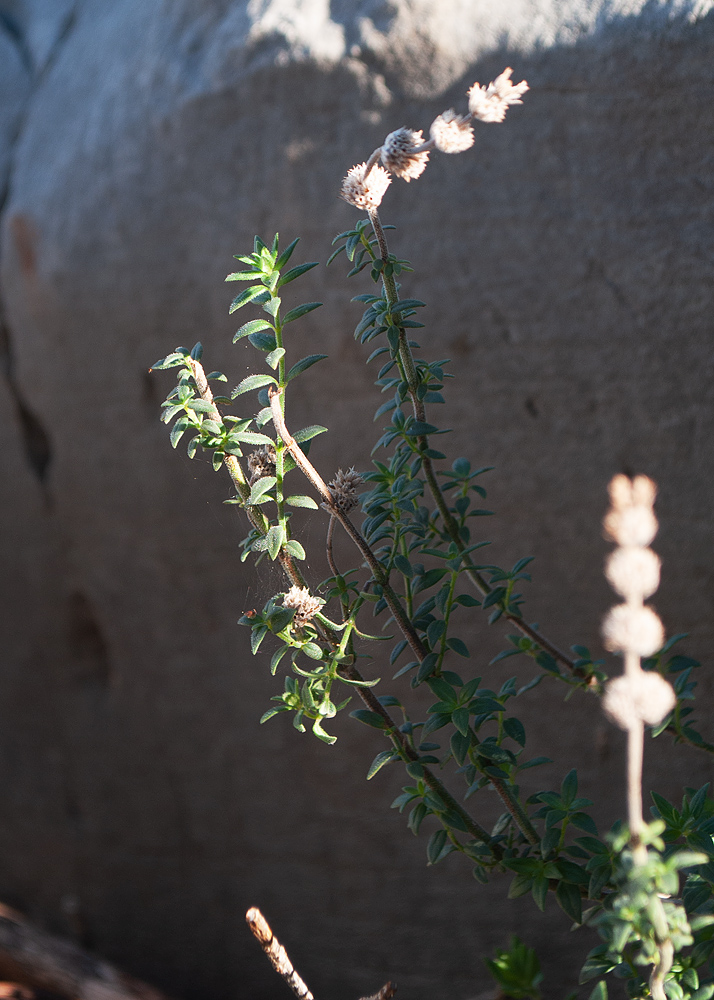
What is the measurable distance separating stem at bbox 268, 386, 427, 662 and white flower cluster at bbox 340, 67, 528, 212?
233 millimetres

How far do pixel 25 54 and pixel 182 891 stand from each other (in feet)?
8.03

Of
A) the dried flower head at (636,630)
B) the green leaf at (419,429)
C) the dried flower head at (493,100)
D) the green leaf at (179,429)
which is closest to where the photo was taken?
the dried flower head at (636,630)

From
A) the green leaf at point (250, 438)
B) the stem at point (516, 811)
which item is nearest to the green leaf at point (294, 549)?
the green leaf at point (250, 438)

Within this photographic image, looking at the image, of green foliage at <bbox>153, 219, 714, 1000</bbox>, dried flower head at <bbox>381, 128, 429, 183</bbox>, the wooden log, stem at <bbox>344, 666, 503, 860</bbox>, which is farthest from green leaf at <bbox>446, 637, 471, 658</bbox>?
the wooden log

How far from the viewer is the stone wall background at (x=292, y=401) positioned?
4.80 ft

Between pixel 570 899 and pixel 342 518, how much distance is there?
1.64 feet

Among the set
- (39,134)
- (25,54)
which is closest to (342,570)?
(39,134)

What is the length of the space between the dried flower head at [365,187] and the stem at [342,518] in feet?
0.72

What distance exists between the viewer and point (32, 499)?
2.32m

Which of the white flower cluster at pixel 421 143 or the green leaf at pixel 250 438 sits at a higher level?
the white flower cluster at pixel 421 143

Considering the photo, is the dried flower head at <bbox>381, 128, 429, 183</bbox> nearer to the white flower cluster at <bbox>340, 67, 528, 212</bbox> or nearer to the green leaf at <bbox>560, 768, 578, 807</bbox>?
the white flower cluster at <bbox>340, 67, 528, 212</bbox>

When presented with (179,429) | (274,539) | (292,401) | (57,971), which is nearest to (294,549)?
(274,539)

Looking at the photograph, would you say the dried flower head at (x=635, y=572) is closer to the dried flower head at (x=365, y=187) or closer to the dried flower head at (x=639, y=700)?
the dried flower head at (x=639, y=700)

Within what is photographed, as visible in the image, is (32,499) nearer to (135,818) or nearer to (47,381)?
(47,381)
